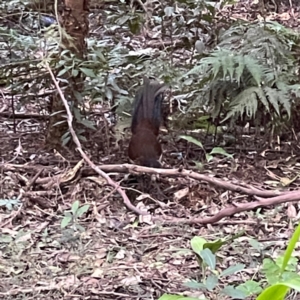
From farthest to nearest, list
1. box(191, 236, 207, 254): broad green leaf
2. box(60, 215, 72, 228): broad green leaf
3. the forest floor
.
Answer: box(60, 215, 72, 228): broad green leaf
the forest floor
box(191, 236, 207, 254): broad green leaf

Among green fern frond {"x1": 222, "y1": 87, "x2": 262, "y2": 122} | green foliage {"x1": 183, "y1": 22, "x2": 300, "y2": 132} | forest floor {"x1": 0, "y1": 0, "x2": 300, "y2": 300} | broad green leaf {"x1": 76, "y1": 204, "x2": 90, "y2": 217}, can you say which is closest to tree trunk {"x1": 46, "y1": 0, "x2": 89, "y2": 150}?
forest floor {"x1": 0, "y1": 0, "x2": 300, "y2": 300}

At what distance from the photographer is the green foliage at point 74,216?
103 inches

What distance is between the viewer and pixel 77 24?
3.37 meters

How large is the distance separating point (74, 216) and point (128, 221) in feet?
0.85

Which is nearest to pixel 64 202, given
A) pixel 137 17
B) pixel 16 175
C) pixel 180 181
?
pixel 16 175

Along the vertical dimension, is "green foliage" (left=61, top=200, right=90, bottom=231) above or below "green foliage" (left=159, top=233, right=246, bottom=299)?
below

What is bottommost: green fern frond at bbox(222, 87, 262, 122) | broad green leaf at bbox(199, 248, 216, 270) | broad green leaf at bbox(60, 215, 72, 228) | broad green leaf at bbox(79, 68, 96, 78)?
broad green leaf at bbox(60, 215, 72, 228)

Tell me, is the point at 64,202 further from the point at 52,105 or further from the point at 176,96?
the point at 176,96

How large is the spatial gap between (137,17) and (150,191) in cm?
138

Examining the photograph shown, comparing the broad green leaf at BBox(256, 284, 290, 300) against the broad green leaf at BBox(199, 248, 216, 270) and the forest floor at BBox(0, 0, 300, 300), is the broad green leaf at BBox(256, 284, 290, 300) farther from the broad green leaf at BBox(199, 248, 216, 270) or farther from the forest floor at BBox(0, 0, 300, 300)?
the forest floor at BBox(0, 0, 300, 300)

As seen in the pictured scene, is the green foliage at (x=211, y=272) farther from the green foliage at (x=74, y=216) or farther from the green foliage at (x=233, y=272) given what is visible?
the green foliage at (x=74, y=216)

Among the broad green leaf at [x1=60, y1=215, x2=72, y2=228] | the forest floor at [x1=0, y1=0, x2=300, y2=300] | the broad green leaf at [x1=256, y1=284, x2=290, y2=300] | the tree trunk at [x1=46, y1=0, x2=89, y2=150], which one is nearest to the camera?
the broad green leaf at [x1=256, y1=284, x2=290, y2=300]

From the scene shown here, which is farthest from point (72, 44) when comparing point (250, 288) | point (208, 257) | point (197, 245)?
point (250, 288)

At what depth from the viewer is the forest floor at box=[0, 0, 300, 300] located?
7.47 ft
